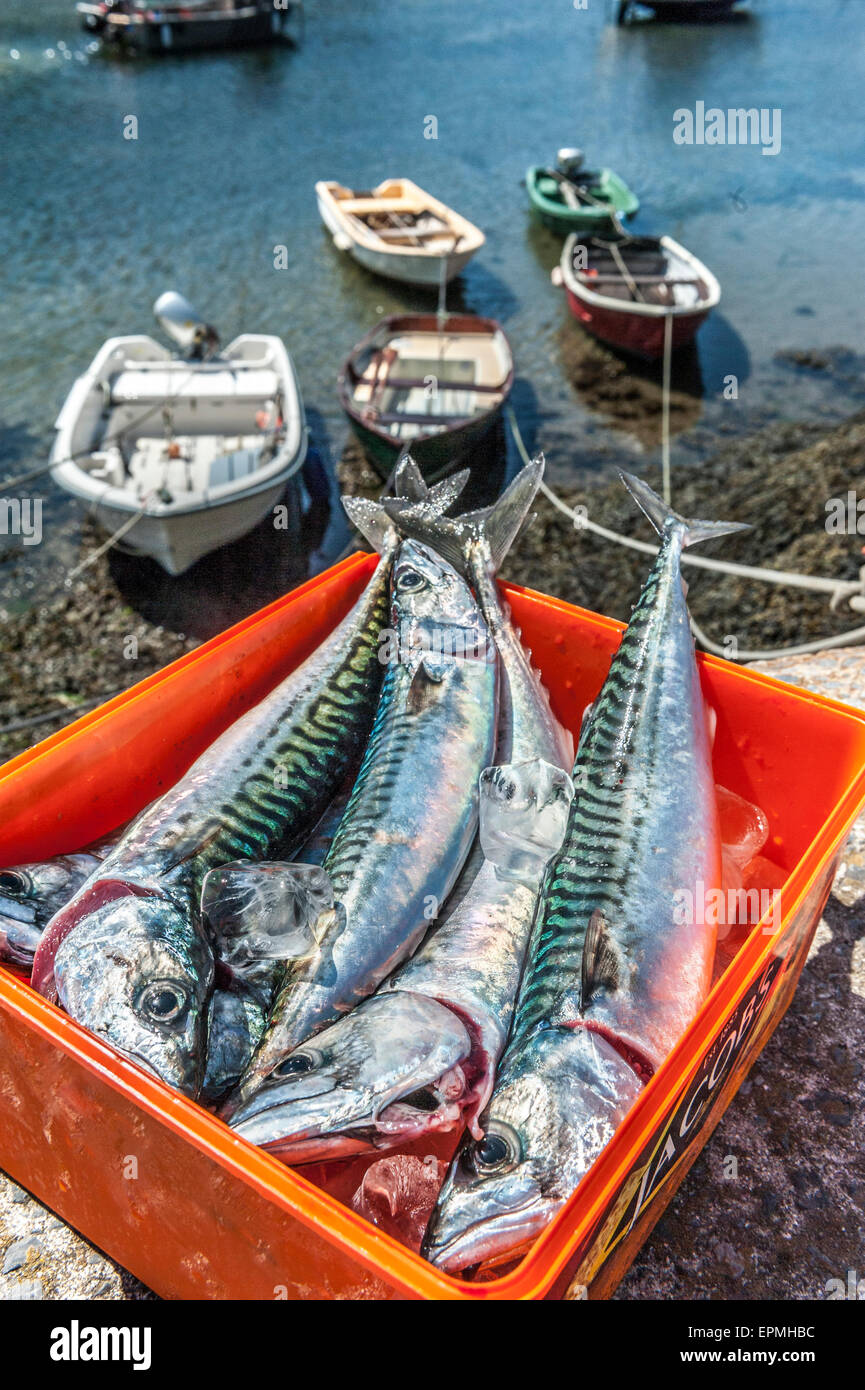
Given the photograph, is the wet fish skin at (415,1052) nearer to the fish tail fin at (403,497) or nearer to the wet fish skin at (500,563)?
the wet fish skin at (500,563)

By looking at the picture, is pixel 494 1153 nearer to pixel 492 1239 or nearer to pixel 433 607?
pixel 492 1239

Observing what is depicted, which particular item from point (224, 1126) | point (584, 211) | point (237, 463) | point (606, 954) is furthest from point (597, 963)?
point (584, 211)

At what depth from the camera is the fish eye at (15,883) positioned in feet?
6.72

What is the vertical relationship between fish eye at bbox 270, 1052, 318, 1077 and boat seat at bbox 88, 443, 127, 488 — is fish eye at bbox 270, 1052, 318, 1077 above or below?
above

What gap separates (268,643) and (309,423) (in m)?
9.62

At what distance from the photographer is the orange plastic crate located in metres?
1.34

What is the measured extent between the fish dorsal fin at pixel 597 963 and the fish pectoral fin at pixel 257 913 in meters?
0.61

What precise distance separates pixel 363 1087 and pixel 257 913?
494 mm

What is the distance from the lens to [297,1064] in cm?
170

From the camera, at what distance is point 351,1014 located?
1.84 metres

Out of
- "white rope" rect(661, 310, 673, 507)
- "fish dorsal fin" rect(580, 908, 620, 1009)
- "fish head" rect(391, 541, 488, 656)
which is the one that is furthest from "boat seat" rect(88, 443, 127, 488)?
"fish dorsal fin" rect(580, 908, 620, 1009)

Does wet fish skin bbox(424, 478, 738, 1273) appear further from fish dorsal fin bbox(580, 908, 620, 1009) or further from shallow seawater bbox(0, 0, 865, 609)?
shallow seawater bbox(0, 0, 865, 609)

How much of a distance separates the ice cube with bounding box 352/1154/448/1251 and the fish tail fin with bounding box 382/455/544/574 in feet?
6.43
